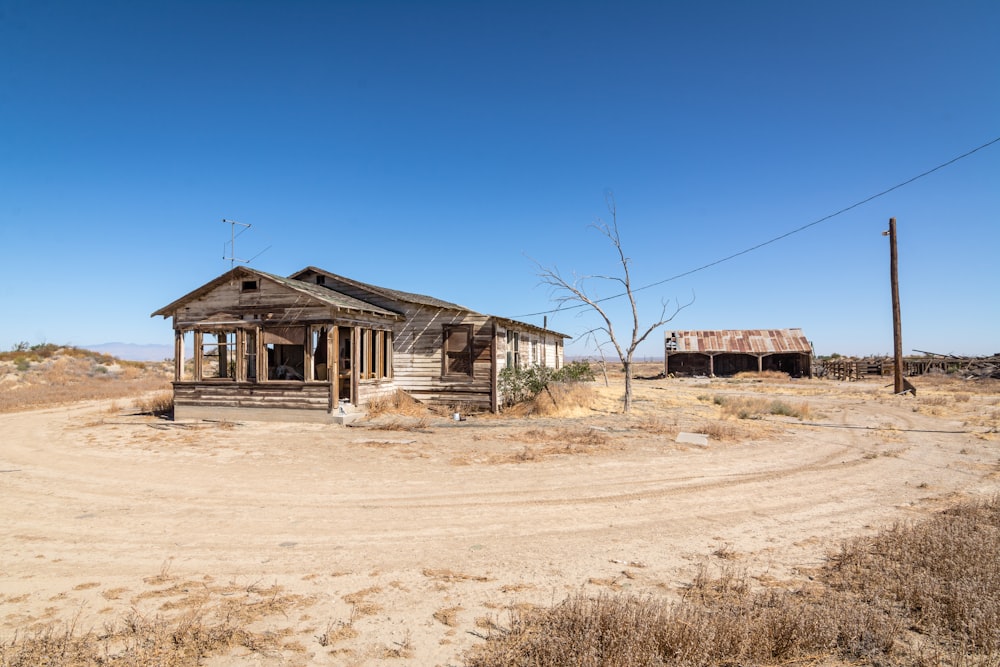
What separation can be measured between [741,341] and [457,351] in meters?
33.7

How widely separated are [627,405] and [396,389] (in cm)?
806

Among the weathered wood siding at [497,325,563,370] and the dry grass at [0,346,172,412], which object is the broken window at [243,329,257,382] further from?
the dry grass at [0,346,172,412]

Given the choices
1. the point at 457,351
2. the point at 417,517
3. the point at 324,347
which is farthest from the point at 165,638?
the point at 324,347

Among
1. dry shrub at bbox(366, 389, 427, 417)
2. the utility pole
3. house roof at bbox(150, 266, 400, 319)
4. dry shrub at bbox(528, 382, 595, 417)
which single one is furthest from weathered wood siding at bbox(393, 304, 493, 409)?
the utility pole

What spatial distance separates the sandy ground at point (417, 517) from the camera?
14.5 feet

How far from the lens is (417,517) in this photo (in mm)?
6828

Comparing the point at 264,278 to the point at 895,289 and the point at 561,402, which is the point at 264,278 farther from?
the point at 895,289

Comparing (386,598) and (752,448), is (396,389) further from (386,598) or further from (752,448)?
(386,598)

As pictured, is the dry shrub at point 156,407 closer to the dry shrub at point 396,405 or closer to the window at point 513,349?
the dry shrub at point 396,405

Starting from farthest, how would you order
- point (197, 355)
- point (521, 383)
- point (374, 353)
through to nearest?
1. point (521, 383)
2. point (374, 353)
3. point (197, 355)

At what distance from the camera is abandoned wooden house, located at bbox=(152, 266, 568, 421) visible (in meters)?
16.3

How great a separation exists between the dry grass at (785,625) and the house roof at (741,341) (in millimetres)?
41809

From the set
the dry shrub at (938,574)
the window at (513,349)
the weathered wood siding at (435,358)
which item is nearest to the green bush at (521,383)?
the weathered wood siding at (435,358)

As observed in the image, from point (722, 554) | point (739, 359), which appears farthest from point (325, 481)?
point (739, 359)
